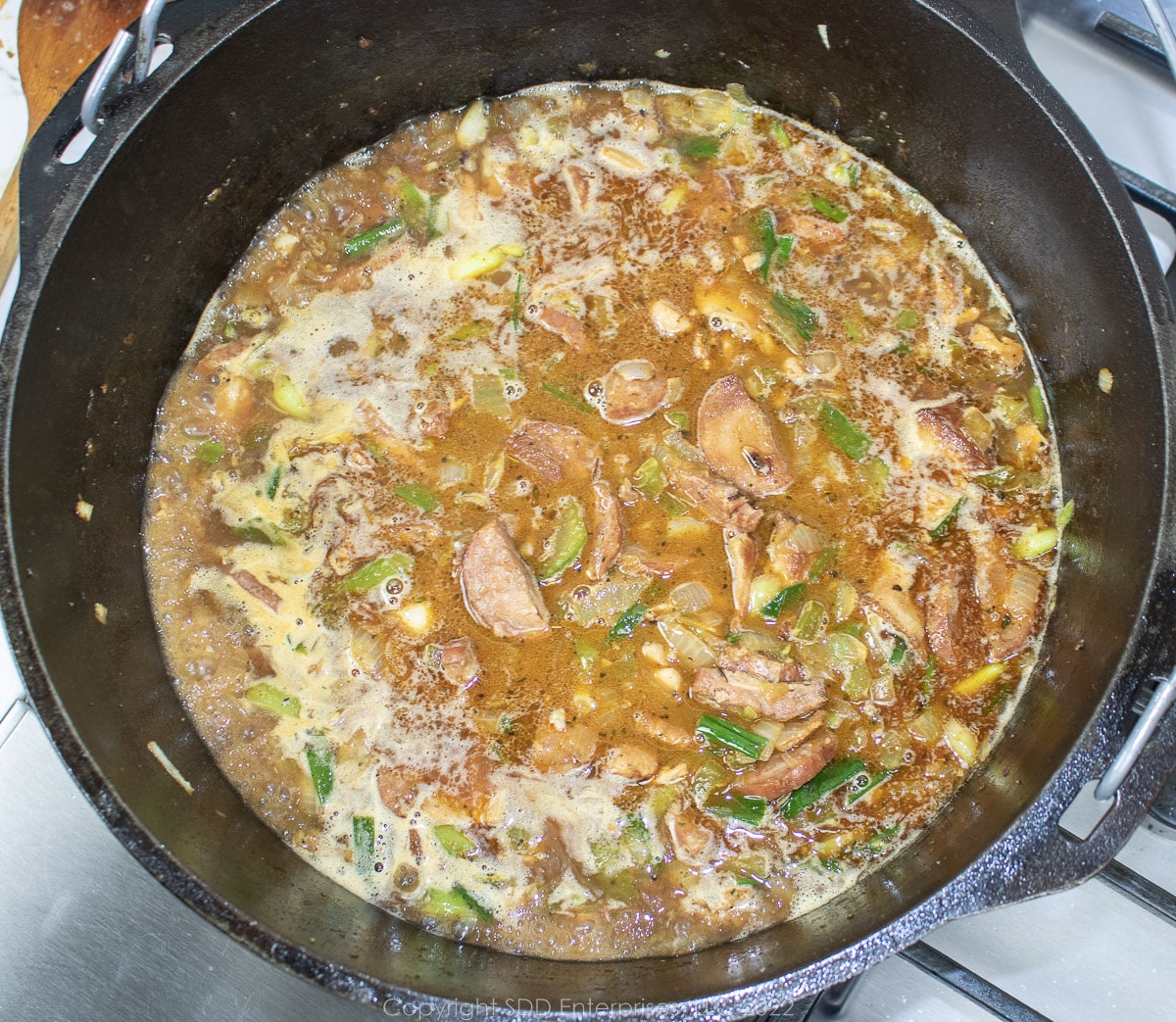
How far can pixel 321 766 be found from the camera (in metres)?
2.61

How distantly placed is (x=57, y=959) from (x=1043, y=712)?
2.80 m

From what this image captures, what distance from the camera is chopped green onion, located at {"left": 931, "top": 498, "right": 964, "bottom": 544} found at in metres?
2.69

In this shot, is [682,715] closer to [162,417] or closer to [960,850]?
[960,850]

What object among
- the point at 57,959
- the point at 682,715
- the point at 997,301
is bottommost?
the point at 57,959

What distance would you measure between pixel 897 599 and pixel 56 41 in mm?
3179

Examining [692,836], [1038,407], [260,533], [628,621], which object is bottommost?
[260,533]

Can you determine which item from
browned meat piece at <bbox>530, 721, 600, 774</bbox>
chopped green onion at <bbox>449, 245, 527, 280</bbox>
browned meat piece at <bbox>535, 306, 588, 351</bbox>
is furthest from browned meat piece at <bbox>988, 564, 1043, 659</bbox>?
chopped green onion at <bbox>449, 245, 527, 280</bbox>

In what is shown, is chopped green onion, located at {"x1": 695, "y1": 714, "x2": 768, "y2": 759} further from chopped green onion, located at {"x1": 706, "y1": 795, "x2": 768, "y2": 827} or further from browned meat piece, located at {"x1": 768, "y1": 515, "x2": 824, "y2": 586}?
browned meat piece, located at {"x1": 768, "y1": 515, "x2": 824, "y2": 586}

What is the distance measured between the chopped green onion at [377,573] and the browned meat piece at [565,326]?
0.79 metres

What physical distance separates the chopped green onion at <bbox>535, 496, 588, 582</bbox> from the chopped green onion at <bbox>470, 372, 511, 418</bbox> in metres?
0.37

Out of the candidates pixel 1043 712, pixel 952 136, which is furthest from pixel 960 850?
pixel 952 136

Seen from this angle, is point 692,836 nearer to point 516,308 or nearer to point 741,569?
point 741,569

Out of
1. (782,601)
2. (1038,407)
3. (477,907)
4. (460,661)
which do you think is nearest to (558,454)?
(460,661)

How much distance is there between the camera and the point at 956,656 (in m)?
2.63
